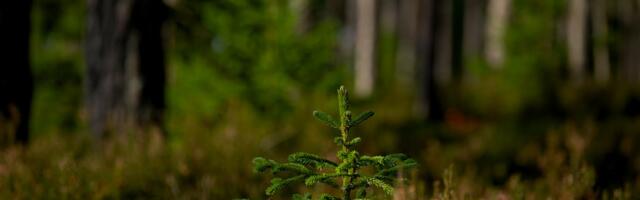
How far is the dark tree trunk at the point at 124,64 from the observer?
19.2ft

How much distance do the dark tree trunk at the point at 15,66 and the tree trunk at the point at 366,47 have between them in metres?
9.27

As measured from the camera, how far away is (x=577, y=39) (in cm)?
1645

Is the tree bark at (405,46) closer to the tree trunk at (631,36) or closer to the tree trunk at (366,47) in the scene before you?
the tree trunk at (366,47)

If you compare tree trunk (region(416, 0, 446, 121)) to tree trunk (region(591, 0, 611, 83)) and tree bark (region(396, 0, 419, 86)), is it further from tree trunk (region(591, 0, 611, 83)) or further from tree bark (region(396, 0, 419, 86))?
tree bark (region(396, 0, 419, 86))

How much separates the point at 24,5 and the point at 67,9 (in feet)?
24.2

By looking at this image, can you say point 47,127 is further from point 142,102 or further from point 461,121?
point 461,121

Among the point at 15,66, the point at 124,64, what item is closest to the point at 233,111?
the point at 124,64

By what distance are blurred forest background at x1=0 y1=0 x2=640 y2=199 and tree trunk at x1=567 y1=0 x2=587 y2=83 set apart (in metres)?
2.31

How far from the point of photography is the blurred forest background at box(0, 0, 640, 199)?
13.7 feet

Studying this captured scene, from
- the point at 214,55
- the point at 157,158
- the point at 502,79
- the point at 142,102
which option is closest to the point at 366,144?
the point at 214,55

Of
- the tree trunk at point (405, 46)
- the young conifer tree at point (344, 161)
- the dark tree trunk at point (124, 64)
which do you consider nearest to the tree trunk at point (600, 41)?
the tree trunk at point (405, 46)

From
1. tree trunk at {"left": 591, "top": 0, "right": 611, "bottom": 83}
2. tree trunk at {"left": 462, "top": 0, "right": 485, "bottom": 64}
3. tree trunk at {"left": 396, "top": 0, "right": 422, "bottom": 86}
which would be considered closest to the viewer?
tree trunk at {"left": 591, "top": 0, "right": 611, "bottom": 83}

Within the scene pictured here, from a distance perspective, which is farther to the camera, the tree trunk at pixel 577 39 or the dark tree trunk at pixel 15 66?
the tree trunk at pixel 577 39

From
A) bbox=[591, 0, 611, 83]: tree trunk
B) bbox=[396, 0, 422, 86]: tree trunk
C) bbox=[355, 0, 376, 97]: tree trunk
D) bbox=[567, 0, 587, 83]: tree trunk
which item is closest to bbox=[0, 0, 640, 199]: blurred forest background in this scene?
bbox=[355, 0, 376, 97]: tree trunk
